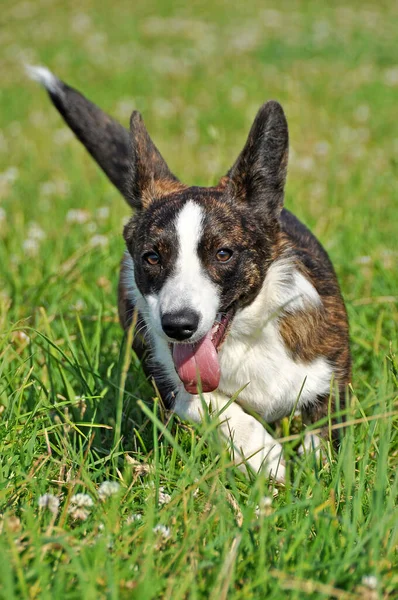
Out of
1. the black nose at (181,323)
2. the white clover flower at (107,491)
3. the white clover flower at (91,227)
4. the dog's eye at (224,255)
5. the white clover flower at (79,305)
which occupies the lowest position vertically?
the white clover flower at (107,491)

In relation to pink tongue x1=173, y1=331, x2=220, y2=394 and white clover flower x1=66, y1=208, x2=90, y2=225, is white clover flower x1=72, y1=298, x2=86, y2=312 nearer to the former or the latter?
white clover flower x1=66, y1=208, x2=90, y2=225

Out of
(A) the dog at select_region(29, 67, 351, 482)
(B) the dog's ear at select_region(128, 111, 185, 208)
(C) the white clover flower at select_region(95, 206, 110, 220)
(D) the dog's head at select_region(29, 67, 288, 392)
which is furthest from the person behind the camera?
(C) the white clover flower at select_region(95, 206, 110, 220)

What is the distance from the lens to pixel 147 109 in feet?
29.3

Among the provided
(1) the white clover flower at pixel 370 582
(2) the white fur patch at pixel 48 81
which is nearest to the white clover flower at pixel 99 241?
(2) the white fur patch at pixel 48 81

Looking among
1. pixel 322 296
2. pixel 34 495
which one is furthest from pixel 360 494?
pixel 322 296

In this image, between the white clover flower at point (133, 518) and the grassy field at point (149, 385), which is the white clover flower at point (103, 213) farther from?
the white clover flower at point (133, 518)

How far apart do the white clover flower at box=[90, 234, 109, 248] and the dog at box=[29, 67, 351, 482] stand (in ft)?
3.22

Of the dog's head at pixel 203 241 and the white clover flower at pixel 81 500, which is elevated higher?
the dog's head at pixel 203 241

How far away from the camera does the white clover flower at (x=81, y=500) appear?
7.14 ft

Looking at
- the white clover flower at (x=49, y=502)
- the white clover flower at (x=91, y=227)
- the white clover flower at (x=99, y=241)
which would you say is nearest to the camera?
the white clover flower at (x=49, y=502)

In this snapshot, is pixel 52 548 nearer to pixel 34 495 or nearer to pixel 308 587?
pixel 34 495

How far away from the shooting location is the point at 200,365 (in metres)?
2.83

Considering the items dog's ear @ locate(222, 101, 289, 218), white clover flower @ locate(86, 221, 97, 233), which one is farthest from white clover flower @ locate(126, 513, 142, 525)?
white clover flower @ locate(86, 221, 97, 233)

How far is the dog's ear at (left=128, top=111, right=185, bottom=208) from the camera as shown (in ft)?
10.7
